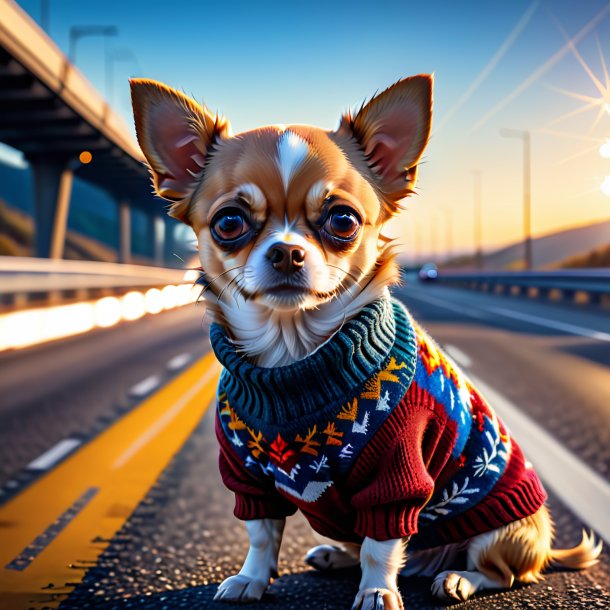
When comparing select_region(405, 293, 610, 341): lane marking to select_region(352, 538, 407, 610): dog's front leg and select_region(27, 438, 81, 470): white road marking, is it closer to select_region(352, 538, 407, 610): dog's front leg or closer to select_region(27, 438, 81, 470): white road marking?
select_region(27, 438, 81, 470): white road marking

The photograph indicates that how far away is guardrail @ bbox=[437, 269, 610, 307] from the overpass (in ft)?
40.9

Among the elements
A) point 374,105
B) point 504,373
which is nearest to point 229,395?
point 374,105

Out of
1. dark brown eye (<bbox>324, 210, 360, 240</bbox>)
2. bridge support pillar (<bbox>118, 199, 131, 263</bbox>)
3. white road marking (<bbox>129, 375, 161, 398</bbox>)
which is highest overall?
bridge support pillar (<bbox>118, 199, 131, 263</bbox>)

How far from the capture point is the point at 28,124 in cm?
3303

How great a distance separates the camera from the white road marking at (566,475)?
12.4 ft

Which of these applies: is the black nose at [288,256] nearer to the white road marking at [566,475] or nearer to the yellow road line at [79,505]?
the yellow road line at [79,505]

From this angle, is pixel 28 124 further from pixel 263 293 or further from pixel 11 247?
pixel 11 247

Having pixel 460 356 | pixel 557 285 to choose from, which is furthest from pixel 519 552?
pixel 557 285

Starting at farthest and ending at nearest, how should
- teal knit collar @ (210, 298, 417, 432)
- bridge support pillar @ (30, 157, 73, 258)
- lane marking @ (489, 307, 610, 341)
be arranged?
A: bridge support pillar @ (30, 157, 73, 258) → lane marking @ (489, 307, 610, 341) → teal knit collar @ (210, 298, 417, 432)

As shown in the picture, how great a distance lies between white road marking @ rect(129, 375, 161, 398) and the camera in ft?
24.7

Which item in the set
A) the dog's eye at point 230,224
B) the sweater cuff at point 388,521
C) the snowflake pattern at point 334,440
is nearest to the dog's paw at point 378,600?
the sweater cuff at point 388,521

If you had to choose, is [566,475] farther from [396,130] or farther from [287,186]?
[287,186]

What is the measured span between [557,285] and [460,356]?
53.7ft

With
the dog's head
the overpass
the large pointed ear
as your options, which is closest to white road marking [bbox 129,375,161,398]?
the dog's head
